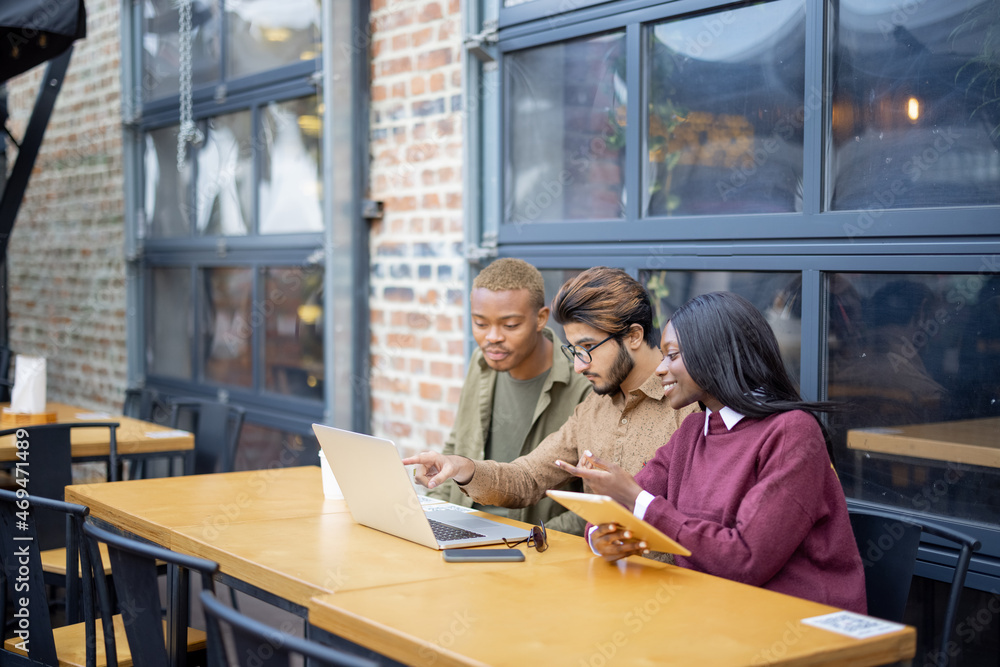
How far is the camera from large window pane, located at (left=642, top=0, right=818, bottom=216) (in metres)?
3.12

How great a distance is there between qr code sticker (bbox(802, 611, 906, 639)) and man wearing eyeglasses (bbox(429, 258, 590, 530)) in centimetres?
142

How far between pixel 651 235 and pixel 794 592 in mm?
1594

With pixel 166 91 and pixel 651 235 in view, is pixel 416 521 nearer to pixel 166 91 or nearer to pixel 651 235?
pixel 651 235

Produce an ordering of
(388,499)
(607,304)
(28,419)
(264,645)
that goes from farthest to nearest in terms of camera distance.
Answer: (28,419) < (607,304) < (388,499) < (264,645)

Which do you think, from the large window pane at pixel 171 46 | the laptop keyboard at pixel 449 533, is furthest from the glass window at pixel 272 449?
the laptop keyboard at pixel 449 533

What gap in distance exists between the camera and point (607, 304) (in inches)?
113

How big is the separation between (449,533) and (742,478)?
72 centimetres

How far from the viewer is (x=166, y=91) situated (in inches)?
257

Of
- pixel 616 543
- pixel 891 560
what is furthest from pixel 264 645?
pixel 891 560

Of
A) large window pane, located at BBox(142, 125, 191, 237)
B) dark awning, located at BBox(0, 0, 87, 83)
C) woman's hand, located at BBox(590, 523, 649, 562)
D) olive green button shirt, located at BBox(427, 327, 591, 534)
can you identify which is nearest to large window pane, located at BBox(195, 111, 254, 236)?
large window pane, located at BBox(142, 125, 191, 237)

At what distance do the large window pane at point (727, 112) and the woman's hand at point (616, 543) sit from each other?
4.46ft

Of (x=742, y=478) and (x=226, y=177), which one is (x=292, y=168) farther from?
(x=742, y=478)

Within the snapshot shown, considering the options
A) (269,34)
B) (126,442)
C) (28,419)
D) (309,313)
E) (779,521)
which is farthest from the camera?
(269,34)

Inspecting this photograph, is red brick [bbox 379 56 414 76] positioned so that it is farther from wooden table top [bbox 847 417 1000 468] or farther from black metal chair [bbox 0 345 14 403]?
black metal chair [bbox 0 345 14 403]
